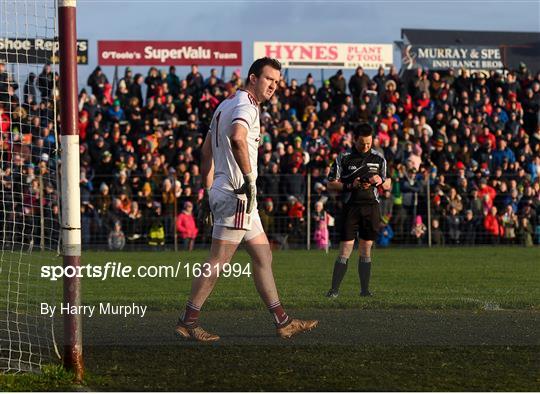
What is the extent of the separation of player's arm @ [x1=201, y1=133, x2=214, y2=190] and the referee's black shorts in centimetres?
439

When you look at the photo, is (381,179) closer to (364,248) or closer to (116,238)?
(364,248)

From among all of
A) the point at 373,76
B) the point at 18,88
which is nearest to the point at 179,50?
the point at 373,76

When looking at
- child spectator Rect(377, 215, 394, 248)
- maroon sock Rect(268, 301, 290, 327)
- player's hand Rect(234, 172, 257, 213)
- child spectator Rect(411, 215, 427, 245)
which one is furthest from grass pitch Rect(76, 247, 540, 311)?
player's hand Rect(234, 172, 257, 213)

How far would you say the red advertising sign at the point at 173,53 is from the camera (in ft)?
108

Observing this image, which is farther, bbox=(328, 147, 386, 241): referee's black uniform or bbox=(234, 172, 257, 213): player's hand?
bbox=(328, 147, 386, 241): referee's black uniform

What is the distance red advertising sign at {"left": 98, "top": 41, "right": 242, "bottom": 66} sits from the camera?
32.8 meters

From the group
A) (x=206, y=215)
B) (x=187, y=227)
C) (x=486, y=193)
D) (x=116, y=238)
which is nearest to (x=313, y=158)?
(x=187, y=227)

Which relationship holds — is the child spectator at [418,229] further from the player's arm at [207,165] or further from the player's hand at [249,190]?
the player's hand at [249,190]

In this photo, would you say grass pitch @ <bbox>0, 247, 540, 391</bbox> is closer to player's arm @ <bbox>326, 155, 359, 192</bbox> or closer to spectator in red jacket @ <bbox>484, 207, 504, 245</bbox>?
player's arm @ <bbox>326, 155, 359, 192</bbox>

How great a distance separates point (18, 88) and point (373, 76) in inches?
787

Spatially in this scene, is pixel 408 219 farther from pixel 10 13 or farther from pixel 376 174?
pixel 10 13

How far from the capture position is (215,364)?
300 inches

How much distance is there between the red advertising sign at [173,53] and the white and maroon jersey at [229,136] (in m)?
24.1

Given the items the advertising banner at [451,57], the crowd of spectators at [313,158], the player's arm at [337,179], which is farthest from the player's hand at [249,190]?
the advertising banner at [451,57]
